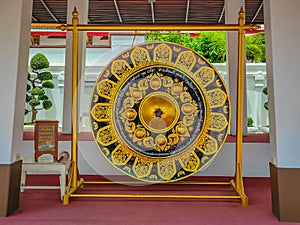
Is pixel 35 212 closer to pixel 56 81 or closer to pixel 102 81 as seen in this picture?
pixel 102 81

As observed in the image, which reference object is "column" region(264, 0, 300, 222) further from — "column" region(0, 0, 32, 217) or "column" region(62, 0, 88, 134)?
"column" region(62, 0, 88, 134)

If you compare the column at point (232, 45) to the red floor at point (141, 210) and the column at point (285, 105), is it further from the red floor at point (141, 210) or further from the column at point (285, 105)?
the column at point (285, 105)

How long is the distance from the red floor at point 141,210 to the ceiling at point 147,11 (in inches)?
115

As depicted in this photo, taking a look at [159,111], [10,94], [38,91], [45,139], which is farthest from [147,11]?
[10,94]

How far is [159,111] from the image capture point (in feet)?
7.59

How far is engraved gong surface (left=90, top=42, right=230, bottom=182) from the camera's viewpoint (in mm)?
2186

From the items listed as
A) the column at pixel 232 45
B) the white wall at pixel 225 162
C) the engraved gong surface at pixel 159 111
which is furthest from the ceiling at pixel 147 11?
the white wall at pixel 225 162

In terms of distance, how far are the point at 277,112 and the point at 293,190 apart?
486 millimetres

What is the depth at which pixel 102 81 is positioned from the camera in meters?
2.26

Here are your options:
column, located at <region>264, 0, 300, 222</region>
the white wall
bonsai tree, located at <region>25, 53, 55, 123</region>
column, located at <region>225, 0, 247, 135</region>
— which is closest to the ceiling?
column, located at <region>225, 0, 247, 135</region>

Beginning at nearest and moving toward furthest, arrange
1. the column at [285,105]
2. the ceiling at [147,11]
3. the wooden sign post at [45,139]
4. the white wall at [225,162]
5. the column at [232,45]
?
the column at [285,105] < the wooden sign post at [45,139] < the white wall at [225,162] < the column at [232,45] < the ceiling at [147,11]

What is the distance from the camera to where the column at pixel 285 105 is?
157 centimetres

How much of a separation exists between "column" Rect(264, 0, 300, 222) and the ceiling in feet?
7.89

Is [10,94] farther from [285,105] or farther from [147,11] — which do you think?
[147,11]
